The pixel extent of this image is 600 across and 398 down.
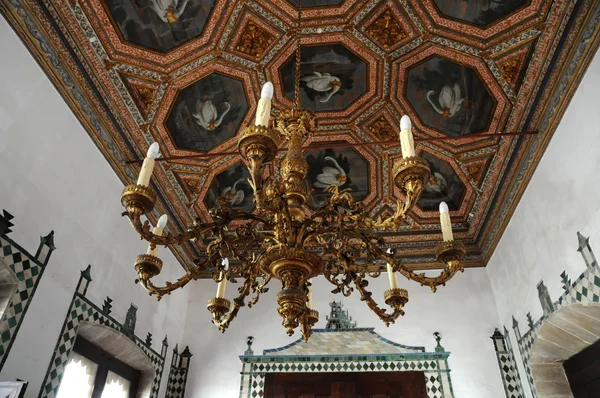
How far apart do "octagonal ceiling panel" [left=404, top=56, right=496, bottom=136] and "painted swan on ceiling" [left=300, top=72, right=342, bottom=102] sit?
36.6 inches

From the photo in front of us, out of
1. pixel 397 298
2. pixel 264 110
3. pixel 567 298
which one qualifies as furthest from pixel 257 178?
pixel 567 298

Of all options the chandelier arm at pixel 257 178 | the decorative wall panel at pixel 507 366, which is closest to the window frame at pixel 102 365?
the chandelier arm at pixel 257 178

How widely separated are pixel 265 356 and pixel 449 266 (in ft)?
16.9

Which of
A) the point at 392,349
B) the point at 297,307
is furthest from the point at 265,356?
the point at 297,307

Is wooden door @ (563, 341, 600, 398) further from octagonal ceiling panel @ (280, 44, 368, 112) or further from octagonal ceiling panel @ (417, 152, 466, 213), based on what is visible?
octagonal ceiling panel @ (280, 44, 368, 112)

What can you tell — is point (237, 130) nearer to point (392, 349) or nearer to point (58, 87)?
point (58, 87)

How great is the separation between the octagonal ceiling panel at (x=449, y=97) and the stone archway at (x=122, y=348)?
193 inches

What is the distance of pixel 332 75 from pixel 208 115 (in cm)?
176

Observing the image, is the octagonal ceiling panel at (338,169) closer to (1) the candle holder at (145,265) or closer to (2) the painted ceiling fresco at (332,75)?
(2) the painted ceiling fresco at (332,75)

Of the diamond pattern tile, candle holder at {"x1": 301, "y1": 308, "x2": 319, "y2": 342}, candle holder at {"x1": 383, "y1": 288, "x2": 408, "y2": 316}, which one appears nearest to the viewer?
candle holder at {"x1": 301, "y1": 308, "x2": 319, "y2": 342}

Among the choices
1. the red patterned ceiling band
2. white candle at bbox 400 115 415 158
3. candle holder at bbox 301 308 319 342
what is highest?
the red patterned ceiling band

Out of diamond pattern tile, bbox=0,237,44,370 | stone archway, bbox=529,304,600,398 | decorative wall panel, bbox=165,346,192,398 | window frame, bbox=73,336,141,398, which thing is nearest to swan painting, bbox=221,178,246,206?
decorative wall panel, bbox=165,346,192,398

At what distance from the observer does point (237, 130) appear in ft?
20.7

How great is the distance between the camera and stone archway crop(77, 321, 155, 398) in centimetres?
538
